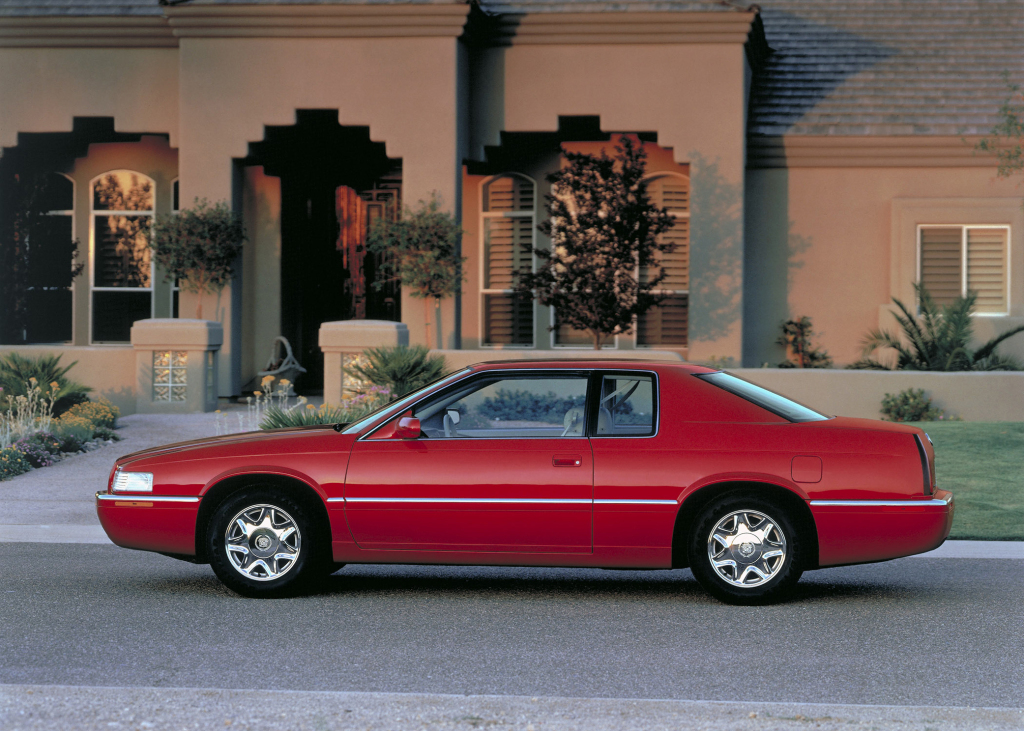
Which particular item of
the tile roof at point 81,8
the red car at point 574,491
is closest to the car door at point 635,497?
the red car at point 574,491

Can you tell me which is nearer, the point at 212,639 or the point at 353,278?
the point at 212,639

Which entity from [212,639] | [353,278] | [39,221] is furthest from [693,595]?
[39,221]

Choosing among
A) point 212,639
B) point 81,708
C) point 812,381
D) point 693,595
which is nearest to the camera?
point 81,708

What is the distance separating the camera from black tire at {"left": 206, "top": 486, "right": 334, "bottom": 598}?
22.8ft

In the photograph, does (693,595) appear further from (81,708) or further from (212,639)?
(81,708)

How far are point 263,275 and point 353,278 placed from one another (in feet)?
5.91

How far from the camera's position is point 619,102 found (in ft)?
59.7

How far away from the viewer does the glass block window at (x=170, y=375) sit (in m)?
16.7

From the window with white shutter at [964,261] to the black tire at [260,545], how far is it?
14.7m

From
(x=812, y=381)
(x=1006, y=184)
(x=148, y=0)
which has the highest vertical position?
(x=148, y=0)

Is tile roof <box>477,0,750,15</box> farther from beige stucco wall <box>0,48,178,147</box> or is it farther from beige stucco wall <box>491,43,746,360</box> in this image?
beige stucco wall <box>0,48,178,147</box>

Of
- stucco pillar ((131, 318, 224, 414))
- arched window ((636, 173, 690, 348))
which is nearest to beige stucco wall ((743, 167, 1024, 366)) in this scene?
arched window ((636, 173, 690, 348))

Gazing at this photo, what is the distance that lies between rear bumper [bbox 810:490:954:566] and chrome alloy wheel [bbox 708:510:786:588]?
261 millimetres

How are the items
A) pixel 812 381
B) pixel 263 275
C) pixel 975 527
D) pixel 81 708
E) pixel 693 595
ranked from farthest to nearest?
pixel 263 275, pixel 812 381, pixel 975 527, pixel 693 595, pixel 81 708
